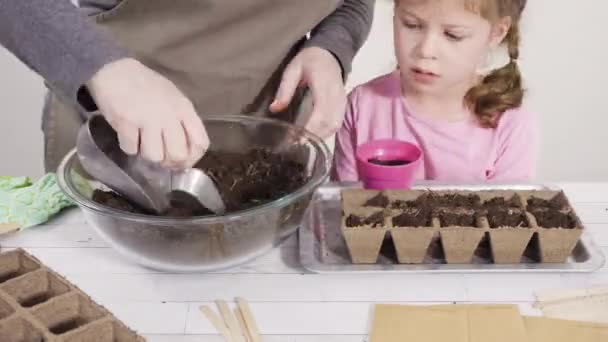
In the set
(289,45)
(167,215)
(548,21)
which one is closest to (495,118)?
(289,45)

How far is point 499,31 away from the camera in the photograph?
1410 millimetres

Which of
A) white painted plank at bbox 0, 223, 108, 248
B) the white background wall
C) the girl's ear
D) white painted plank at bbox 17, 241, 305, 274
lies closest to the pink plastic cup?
white painted plank at bbox 17, 241, 305, 274

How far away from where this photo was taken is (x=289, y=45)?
1370 millimetres

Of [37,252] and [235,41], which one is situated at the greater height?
[235,41]

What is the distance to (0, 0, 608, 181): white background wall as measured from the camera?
8.25 ft

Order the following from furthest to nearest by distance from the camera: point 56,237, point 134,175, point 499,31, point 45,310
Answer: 1. point 499,31
2. point 56,237
3. point 134,175
4. point 45,310

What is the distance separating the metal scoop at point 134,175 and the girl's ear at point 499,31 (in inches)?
24.1

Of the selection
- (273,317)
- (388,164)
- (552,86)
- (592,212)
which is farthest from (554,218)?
(552,86)

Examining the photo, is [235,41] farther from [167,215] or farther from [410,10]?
[167,215]

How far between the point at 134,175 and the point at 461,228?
42cm

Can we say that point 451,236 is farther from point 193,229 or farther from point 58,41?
point 58,41

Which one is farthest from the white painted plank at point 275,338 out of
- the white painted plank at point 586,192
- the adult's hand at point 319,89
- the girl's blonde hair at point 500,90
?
the girl's blonde hair at point 500,90

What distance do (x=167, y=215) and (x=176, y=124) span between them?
130mm

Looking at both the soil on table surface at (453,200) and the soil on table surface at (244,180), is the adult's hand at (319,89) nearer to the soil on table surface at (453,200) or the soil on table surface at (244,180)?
the soil on table surface at (244,180)
